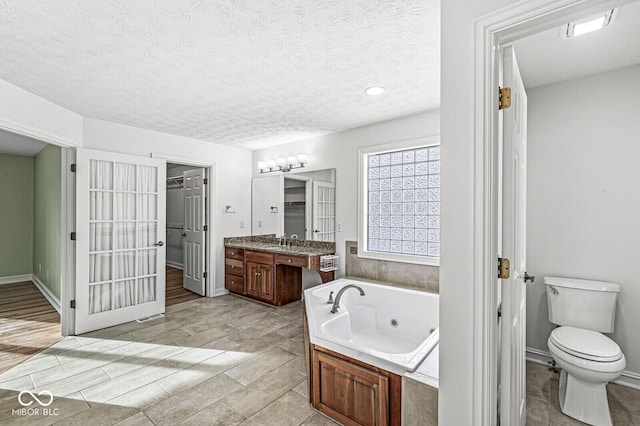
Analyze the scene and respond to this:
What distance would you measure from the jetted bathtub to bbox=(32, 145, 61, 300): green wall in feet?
11.8

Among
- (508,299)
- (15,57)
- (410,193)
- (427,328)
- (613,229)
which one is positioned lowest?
(427,328)

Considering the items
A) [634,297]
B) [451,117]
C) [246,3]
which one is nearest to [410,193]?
[634,297]

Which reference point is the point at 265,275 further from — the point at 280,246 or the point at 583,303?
the point at 583,303

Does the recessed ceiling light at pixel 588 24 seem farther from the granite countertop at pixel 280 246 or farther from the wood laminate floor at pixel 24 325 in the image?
the wood laminate floor at pixel 24 325

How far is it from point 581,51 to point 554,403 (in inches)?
94.2

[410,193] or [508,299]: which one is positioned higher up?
[410,193]

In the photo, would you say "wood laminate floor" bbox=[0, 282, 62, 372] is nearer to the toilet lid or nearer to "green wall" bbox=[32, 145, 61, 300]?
"green wall" bbox=[32, 145, 61, 300]

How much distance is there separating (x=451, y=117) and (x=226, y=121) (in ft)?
9.27

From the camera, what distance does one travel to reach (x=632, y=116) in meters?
2.22

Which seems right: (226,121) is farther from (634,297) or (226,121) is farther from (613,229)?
(634,297)

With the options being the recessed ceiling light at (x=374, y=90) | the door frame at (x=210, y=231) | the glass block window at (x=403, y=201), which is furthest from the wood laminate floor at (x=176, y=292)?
the recessed ceiling light at (x=374, y=90)

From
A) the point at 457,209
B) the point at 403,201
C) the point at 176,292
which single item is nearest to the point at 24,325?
the point at 176,292

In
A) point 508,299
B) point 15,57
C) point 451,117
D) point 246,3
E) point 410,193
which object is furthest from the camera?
point 410,193

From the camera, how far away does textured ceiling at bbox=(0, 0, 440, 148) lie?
1.58 metres
